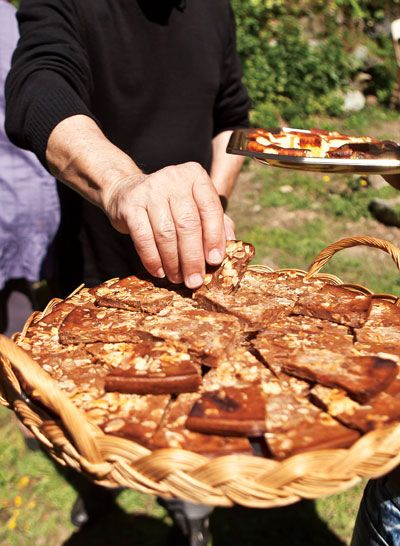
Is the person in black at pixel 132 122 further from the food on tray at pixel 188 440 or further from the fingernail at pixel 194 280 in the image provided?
the food on tray at pixel 188 440

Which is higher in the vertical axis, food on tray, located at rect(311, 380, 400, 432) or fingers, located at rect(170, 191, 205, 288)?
fingers, located at rect(170, 191, 205, 288)

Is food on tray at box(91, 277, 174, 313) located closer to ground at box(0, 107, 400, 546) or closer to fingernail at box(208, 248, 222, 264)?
fingernail at box(208, 248, 222, 264)

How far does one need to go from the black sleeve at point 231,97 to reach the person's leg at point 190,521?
73.9 inches

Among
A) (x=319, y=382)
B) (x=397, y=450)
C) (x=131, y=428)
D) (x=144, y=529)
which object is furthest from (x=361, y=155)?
(x=144, y=529)

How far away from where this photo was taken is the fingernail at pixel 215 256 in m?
1.57

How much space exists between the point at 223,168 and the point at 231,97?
0.39 metres

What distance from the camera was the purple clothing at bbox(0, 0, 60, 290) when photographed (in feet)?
9.16

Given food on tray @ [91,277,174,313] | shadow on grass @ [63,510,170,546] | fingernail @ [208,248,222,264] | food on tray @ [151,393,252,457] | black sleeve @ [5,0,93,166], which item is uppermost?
black sleeve @ [5,0,93,166]

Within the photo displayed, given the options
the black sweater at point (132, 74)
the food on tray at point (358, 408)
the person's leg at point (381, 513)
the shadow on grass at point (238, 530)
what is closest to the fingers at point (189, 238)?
the food on tray at point (358, 408)

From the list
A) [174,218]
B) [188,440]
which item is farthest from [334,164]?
[188,440]

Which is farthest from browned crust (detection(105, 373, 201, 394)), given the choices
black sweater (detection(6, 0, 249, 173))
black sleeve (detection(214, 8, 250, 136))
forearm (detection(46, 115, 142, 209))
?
black sleeve (detection(214, 8, 250, 136))

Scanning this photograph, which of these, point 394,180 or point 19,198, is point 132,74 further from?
point 394,180

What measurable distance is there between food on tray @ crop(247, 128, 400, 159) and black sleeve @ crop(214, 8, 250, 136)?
64 cm

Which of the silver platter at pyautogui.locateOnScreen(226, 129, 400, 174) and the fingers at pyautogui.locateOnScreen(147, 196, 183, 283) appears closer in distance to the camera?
the fingers at pyautogui.locateOnScreen(147, 196, 183, 283)
